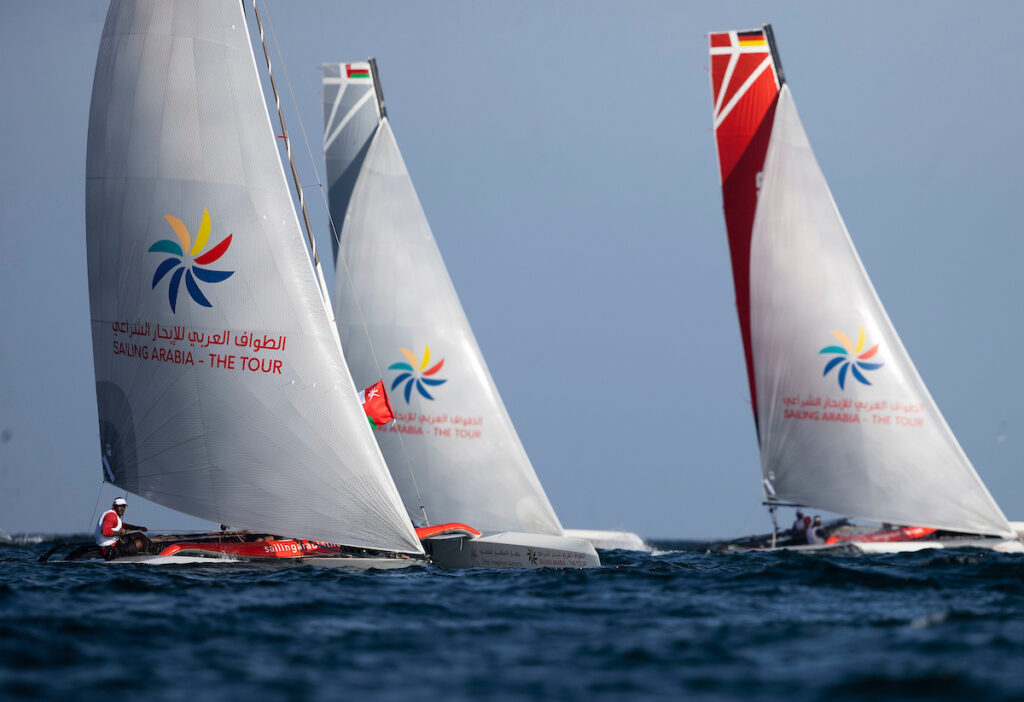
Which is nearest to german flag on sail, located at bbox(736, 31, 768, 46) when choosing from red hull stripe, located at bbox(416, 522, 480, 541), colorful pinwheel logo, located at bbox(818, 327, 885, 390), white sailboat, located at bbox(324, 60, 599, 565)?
colorful pinwheel logo, located at bbox(818, 327, 885, 390)

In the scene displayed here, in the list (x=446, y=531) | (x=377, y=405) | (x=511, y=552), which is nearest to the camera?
(x=511, y=552)

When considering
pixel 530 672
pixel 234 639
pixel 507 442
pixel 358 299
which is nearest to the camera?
pixel 530 672

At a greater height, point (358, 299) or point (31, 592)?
point (358, 299)

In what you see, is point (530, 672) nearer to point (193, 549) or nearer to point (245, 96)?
point (193, 549)

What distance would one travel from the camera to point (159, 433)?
53.5 feet

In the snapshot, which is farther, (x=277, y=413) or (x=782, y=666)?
(x=277, y=413)

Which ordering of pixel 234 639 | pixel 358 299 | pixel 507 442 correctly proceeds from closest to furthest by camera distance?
pixel 234 639 < pixel 507 442 < pixel 358 299

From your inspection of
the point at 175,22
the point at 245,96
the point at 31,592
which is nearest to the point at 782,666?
the point at 31,592

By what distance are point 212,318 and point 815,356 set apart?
15385mm

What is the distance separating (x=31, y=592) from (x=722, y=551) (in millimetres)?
16270

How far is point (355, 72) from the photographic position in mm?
28188

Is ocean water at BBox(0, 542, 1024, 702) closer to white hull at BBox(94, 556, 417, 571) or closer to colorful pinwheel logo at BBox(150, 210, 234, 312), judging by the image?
white hull at BBox(94, 556, 417, 571)

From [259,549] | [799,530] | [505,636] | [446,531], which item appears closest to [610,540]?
[799,530]

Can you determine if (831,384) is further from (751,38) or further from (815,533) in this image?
(751,38)
